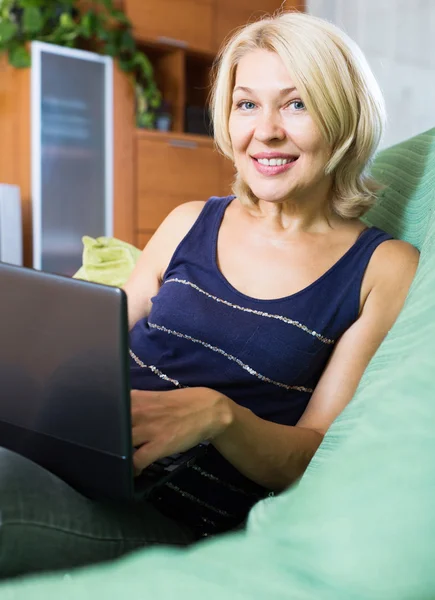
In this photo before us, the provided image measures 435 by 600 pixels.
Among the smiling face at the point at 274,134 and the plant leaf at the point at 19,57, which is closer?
the smiling face at the point at 274,134

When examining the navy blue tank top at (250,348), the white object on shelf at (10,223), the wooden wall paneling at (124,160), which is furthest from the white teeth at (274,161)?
the wooden wall paneling at (124,160)

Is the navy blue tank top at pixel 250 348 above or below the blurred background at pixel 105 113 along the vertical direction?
below

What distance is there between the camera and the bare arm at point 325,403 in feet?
2.83

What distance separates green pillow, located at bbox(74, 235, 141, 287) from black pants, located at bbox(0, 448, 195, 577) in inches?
34.5

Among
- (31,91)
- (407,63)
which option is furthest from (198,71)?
(407,63)

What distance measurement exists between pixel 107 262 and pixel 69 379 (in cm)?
100

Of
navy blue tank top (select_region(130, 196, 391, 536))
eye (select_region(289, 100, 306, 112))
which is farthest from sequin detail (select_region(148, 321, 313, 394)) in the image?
eye (select_region(289, 100, 306, 112))

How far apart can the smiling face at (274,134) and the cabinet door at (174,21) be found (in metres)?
3.01

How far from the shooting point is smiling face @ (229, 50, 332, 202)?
1054 millimetres

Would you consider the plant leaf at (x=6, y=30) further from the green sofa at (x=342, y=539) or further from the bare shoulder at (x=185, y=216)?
the green sofa at (x=342, y=539)

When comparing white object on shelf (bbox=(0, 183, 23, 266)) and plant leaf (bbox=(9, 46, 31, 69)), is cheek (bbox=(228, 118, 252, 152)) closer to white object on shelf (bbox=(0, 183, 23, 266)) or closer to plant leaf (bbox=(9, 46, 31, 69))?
white object on shelf (bbox=(0, 183, 23, 266))

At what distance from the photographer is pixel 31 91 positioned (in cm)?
349

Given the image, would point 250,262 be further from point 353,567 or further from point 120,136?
point 120,136

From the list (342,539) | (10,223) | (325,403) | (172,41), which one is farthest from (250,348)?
(172,41)
